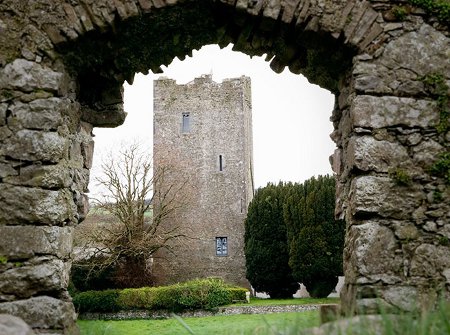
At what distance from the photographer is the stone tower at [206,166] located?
28984 mm

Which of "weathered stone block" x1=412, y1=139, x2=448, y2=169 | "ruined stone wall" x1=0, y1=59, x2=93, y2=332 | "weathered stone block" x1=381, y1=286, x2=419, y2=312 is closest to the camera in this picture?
"weathered stone block" x1=381, y1=286, x2=419, y2=312

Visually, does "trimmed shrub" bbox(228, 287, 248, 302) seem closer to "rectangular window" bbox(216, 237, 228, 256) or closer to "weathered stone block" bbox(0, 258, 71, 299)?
"rectangular window" bbox(216, 237, 228, 256)

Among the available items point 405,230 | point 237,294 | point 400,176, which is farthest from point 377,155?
point 237,294

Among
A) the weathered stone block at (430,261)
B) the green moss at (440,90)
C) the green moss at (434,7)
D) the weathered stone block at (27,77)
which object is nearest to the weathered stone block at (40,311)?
the weathered stone block at (27,77)

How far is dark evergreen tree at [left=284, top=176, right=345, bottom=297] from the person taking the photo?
2136cm

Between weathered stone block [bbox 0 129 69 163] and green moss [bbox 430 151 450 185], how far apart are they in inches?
122

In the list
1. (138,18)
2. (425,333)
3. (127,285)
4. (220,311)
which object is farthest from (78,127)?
(127,285)

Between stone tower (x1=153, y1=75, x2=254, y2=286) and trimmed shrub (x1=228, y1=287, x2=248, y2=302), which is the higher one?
stone tower (x1=153, y1=75, x2=254, y2=286)

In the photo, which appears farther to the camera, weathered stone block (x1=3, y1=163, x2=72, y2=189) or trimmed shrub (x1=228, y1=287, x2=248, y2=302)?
trimmed shrub (x1=228, y1=287, x2=248, y2=302)

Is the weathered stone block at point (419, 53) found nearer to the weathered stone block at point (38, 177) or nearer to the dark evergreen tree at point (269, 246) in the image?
the weathered stone block at point (38, 177)

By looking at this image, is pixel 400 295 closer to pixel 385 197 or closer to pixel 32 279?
pixel 385 197

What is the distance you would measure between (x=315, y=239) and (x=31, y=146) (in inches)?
725

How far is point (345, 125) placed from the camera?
5.02m

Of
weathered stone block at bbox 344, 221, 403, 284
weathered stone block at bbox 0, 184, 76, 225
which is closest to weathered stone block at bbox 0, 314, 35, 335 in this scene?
weathered stone block at bbox 0, 184, 76, 225
